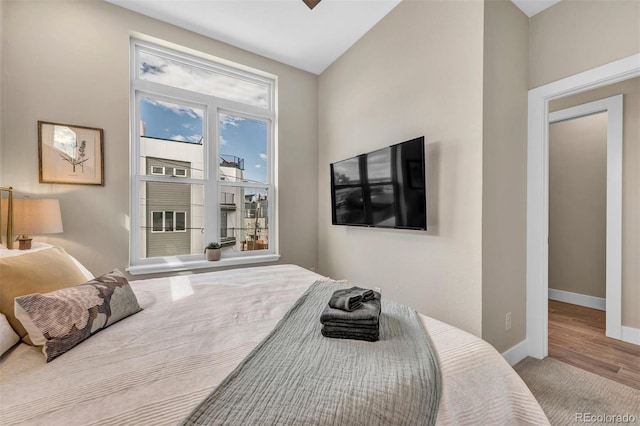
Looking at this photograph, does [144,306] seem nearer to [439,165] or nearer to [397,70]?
[439,165]

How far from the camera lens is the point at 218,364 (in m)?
0.89

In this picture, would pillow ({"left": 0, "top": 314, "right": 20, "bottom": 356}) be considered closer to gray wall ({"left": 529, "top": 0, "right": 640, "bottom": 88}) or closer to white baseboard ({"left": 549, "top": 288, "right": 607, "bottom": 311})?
gray wall ({"left": 529, "top": 0, "right": 640, "bottom": 88})

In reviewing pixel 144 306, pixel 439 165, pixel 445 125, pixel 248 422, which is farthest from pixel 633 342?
pixel 144 306

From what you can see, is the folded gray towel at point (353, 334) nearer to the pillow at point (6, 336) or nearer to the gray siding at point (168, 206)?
the pillow at point (6, 336)

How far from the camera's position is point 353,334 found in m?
1.06

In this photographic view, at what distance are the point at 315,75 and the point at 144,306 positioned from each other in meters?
3.40

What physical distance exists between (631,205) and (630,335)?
1157 mm

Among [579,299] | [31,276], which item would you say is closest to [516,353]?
[579,299]

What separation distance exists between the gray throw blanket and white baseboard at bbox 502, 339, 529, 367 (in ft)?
5.02

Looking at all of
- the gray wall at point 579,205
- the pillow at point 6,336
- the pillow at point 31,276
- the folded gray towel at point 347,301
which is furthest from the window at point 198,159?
the gray wall at point 579,205

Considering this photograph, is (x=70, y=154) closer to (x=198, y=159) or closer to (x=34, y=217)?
(x=34, y=217)

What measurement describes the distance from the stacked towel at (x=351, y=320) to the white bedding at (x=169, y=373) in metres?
0.24

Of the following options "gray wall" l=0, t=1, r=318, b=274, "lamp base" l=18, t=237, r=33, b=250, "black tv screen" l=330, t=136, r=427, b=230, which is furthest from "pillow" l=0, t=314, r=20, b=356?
"black tv screen" l=330, t=136, r=427, b=230

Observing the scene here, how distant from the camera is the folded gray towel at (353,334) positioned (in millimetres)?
1047
